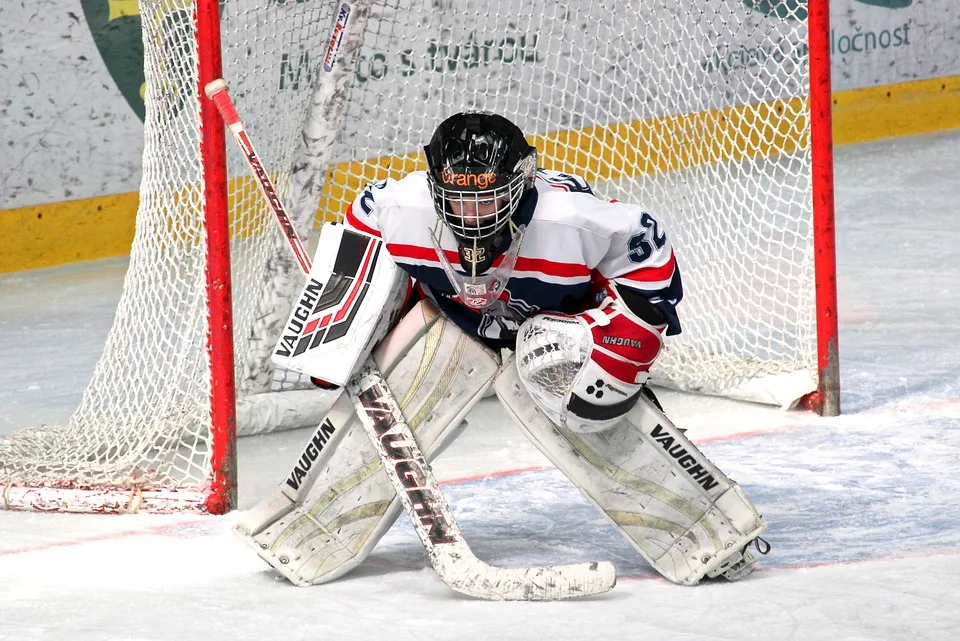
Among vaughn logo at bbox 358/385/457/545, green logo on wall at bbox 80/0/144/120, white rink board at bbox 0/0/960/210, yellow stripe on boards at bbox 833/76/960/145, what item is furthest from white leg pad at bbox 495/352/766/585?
yellow stripe on boards at bbox 833/76/960/145

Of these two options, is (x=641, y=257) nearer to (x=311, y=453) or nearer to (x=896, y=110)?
(x=311, y=453)

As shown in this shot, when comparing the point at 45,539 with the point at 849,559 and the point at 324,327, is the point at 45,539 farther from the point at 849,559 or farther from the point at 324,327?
the point at 849,559

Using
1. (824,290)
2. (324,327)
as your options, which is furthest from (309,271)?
(824,290)

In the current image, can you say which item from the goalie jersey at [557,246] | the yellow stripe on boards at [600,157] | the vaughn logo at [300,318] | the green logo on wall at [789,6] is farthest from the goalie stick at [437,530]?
the green logo on wall at [789,6]

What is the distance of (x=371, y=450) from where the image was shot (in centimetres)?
282

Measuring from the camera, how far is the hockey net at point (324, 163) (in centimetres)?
350

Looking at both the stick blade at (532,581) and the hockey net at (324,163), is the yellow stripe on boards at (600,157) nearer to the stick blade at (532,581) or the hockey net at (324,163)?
the hockey net at (324,163)

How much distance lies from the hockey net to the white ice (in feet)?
0.53

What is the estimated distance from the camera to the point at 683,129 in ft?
16.6

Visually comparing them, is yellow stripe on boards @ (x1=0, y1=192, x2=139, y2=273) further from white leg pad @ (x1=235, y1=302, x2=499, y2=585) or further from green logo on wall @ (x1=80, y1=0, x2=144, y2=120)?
white leg pad @ (x1=235, y1=302, x2=499, y2=585)

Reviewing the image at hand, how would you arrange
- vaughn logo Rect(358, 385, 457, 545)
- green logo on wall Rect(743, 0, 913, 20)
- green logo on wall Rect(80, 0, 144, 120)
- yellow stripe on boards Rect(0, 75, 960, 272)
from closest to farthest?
1. vaughn logo Rect(358, 385, 457, 545)
2. green logo on wall Rect(743, 0, 913, 20)
3. yellow stripe on boards Rect(0, 75, 960, 272)
4. green logo on wall Rect(80, 0, 144, 120)

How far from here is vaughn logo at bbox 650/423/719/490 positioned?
272 centimetres

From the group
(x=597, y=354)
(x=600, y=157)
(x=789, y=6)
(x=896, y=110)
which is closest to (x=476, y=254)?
(x=597, y=354)

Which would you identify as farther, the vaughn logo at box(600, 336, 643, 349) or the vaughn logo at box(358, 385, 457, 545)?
the vaughn logo at box(358, 385, 457, 545)
